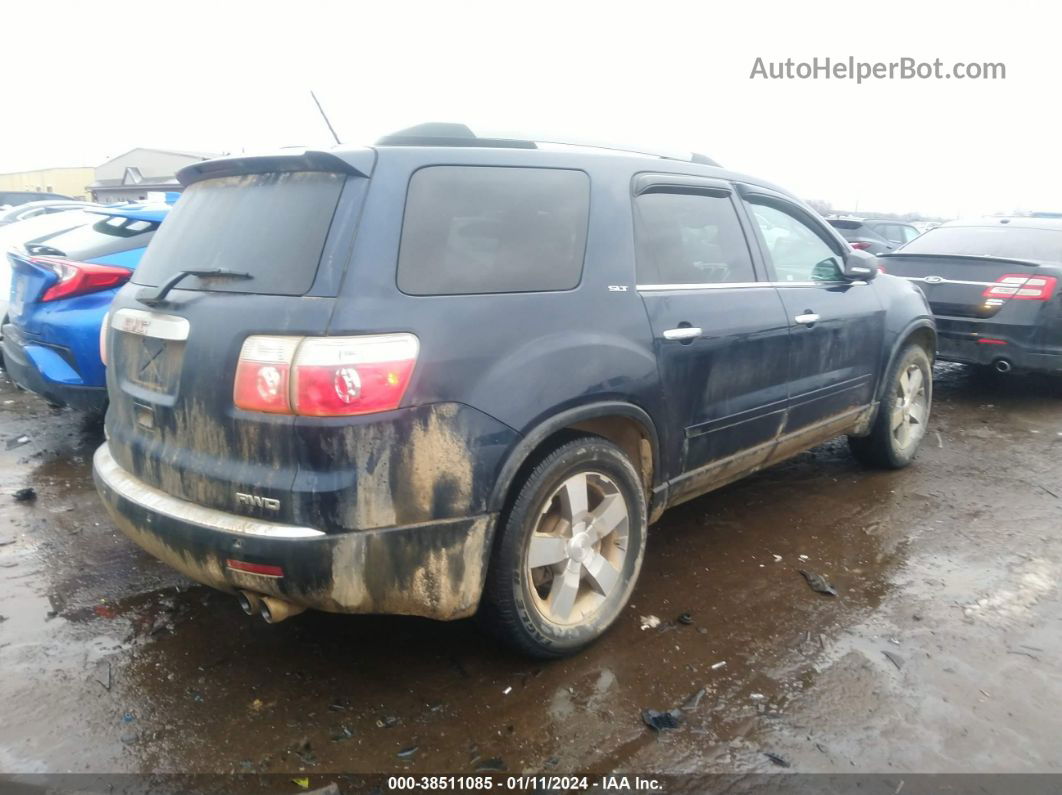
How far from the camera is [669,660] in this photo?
289 centimetres

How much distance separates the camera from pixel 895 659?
2.92 meters

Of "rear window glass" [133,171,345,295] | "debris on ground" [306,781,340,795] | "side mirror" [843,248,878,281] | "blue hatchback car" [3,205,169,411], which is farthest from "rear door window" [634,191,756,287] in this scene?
"blue hatchback car" [3,205,169,411]

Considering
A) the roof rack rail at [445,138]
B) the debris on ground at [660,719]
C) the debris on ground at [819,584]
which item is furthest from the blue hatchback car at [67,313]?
the debris on ground at [819,584]

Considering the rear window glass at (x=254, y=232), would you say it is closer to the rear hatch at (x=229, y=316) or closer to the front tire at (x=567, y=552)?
the rear hatch at (x=229, y=316)

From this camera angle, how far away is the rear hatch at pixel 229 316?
228cm

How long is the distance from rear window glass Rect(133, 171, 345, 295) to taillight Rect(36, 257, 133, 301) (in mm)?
1933

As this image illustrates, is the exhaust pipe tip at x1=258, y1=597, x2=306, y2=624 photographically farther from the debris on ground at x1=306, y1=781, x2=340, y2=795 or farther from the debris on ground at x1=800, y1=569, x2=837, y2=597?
the debris on ground at x1=800, y1=569, x2=837, y2=597

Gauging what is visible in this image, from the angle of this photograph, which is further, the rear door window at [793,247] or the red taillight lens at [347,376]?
the rear door window at [793,247]

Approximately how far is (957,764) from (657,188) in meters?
2.35

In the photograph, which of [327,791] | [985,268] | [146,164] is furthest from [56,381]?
[146,164]

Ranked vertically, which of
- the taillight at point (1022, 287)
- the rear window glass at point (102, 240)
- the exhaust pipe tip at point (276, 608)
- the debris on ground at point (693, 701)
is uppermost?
the rear window glass at point (102, 240)

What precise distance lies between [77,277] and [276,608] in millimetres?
3125

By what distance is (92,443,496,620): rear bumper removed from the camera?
224 cm

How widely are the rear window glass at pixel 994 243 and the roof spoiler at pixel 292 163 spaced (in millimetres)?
6131
